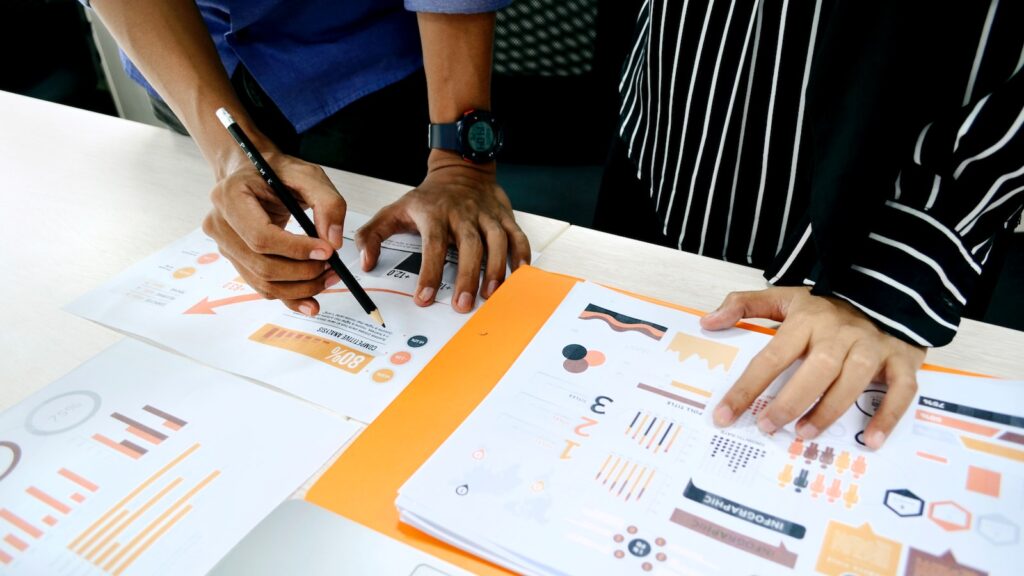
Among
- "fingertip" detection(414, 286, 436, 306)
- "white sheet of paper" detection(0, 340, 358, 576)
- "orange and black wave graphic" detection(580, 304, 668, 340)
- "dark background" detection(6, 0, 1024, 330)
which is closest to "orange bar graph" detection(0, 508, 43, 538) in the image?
"white sheet of paper" detection(0, 340, 358, 576)

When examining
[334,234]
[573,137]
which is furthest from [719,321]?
[573,137]

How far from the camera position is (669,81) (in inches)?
31.2

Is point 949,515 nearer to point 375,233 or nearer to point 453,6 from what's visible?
point 375,233

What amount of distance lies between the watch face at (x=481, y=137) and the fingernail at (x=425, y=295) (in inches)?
10.3

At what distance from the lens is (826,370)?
52 centimetres

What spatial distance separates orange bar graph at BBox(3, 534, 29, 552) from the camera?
0.45 meters

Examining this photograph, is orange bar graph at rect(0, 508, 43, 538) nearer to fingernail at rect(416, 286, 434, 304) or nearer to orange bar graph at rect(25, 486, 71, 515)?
orange bar graph at rect(25, 486, 71, 515)

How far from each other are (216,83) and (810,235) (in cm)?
70

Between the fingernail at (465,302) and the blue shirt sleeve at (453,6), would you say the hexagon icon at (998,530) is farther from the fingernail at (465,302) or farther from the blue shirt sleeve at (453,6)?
the blue shirt sleeve at (453,6)

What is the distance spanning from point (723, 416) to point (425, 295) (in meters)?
0.32

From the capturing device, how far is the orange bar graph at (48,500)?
Result: 1.54ft

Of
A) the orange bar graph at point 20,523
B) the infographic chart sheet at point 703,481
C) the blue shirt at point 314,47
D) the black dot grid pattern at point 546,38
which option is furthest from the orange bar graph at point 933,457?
the black dot grid pattern at point 546,38

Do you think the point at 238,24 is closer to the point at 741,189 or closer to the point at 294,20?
the point at 294,20

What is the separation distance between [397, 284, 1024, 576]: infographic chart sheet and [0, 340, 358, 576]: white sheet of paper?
0.12 meters
